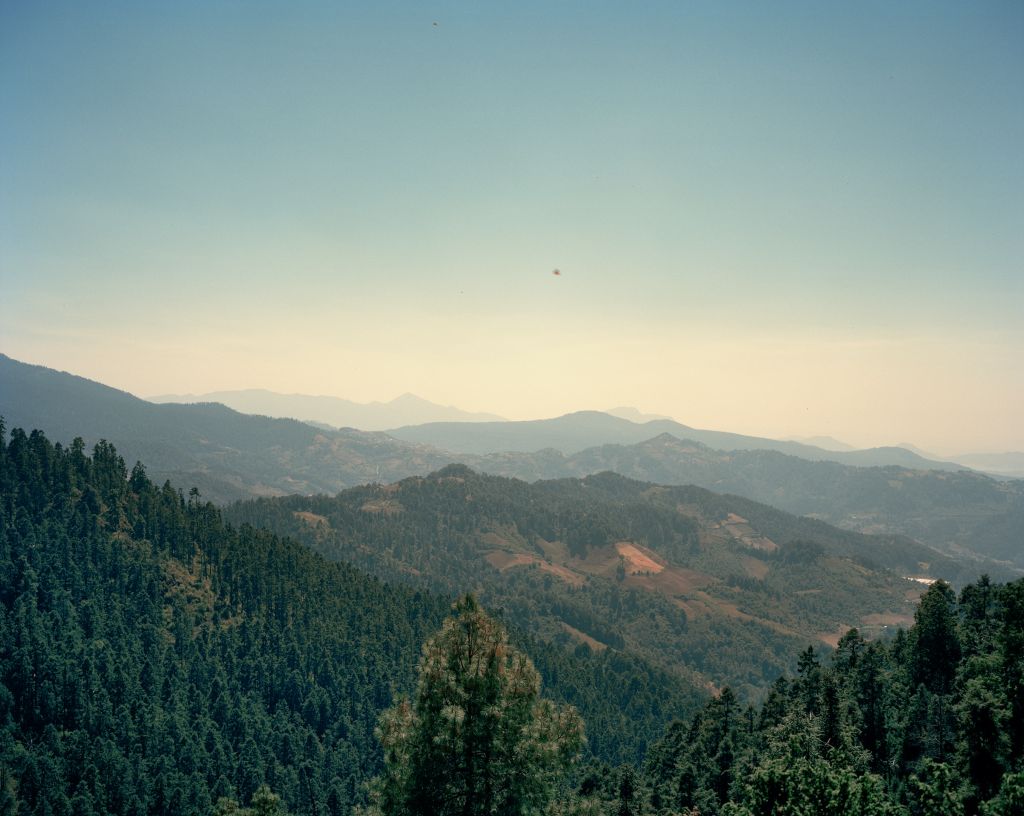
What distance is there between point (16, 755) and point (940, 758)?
128 m

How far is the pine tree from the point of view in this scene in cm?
2652

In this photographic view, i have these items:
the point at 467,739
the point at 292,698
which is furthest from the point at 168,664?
the point at 467,739

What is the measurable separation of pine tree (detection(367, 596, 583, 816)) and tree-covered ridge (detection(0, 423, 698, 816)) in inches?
3072

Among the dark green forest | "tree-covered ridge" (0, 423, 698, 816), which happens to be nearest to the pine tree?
the dark green forest

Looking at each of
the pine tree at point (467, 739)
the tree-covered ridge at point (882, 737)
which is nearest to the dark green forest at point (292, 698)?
the tree-covered ridge at point (882, 737)

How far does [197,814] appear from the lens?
102 metres

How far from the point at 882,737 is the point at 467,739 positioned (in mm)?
60191

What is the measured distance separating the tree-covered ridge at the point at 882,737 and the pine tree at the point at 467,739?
1115 cm

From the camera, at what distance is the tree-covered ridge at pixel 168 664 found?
10712 centimetres

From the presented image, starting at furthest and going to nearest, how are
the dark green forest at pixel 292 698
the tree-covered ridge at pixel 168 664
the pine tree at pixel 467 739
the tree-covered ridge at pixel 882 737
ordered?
the tree-covered ridge at pixel 168 664, the dark green forest at pixel 292 698, the tree-covered ridge at pixel 882 737, the pine tree at pixel 467 739

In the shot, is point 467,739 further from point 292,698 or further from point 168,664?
point 292,698

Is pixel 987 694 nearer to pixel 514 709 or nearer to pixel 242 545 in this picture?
pixel 514 709

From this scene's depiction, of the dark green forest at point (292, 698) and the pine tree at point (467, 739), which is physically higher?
the pine tree at point (467, 739)

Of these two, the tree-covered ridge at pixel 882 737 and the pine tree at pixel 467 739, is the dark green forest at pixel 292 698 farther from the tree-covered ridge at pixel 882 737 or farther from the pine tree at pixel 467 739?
the pine tree at pixel 467 739
